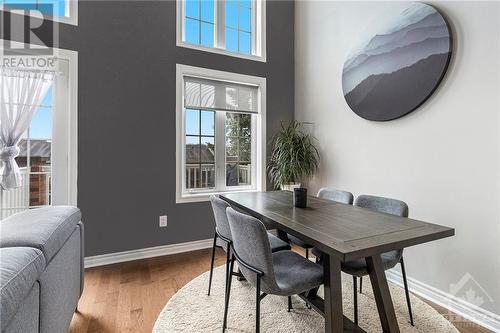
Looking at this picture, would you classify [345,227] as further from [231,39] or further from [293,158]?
[231,39]

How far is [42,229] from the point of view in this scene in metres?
1.19

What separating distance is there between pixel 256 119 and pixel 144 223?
6.44ft

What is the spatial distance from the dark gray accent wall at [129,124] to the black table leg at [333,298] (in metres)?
2.12

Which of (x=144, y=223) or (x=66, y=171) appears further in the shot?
(x=144, y=223)

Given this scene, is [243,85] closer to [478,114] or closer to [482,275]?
[478,114]

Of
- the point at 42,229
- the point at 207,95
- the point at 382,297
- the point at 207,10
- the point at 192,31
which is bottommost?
the point at 382,297

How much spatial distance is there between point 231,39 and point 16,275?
3341 mm

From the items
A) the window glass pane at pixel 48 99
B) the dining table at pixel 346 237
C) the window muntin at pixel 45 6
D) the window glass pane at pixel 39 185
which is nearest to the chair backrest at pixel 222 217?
the dining table at pixel 346 237

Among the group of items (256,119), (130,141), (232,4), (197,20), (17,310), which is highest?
(232,4)

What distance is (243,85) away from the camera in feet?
11.2

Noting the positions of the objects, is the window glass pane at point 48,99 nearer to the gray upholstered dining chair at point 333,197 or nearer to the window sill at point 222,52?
the window sill at point 222,52

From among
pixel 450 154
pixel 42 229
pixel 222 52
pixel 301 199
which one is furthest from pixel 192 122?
pixel 450 154

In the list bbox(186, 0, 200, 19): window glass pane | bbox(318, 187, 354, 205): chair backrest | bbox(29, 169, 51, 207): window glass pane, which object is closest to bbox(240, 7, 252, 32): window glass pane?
bbox(186, 0, 200, 19): window glass pane

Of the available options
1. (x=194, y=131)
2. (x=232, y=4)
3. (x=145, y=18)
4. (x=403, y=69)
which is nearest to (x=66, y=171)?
(x=194, y=131)
